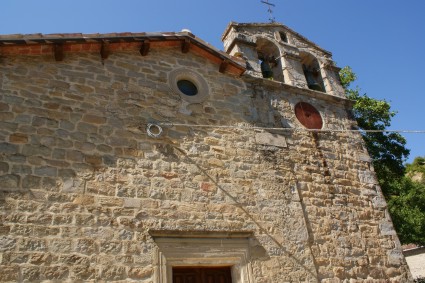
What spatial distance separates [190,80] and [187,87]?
18cm

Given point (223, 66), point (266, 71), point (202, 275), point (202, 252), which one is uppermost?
point (266, 71)

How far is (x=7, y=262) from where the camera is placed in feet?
12.7

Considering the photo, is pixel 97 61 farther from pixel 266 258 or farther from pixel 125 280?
pixel 266 258

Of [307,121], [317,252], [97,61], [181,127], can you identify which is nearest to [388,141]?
[307,121]

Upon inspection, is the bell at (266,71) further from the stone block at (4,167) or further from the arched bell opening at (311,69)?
the stone block at (4,167)

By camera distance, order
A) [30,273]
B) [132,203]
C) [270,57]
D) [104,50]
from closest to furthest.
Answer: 1. [30,273]
2. [132,203]
3. [104,50]
4. [270,57]

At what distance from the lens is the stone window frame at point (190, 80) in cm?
612

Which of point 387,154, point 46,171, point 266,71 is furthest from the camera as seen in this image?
point 387,154

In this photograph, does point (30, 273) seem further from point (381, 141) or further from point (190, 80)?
point (381, 141)

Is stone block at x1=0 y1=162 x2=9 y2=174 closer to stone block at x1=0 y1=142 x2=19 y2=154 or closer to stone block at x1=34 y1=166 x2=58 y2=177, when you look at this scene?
stone block at x1=0 y1=142 x2=19 y2=154

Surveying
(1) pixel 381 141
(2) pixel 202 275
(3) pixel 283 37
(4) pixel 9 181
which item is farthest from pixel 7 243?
(1) pixel 381 141

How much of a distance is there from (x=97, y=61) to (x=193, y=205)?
2.84 metres

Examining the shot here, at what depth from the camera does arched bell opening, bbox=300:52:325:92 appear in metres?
8.01

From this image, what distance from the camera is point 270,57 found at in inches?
310
